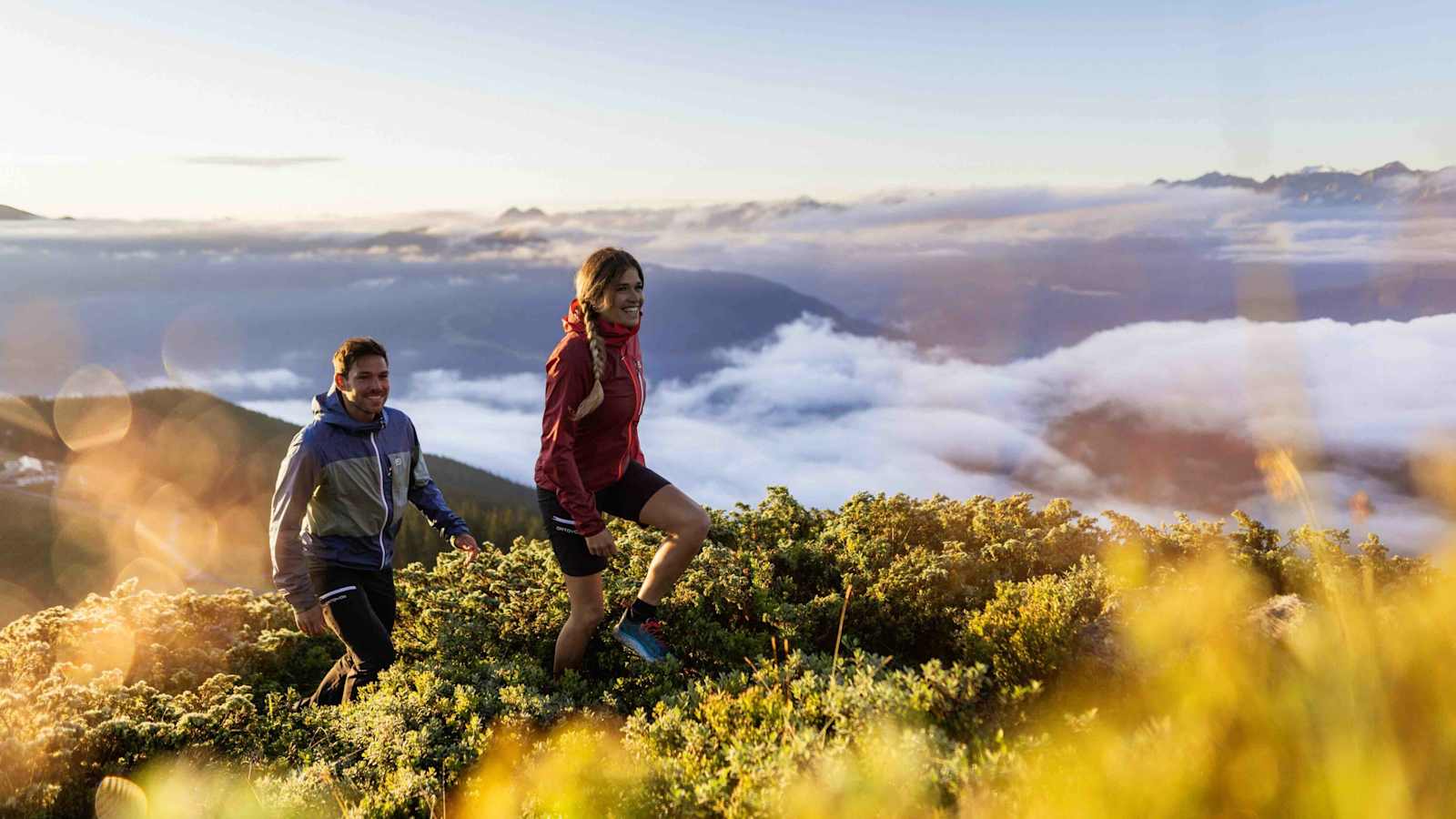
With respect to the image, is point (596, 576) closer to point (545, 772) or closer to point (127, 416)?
point (545, 772)

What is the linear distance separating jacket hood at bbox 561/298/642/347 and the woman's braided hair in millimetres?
26

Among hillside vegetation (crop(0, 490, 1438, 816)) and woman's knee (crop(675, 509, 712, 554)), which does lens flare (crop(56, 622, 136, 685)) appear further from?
woman's knee (crop(675, 509, 712, 554))

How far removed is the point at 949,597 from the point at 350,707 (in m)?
3.83

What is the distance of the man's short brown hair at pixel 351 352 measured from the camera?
19.1ft

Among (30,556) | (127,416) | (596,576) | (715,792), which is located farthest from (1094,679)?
(127,416)

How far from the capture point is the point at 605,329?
16.9 feet

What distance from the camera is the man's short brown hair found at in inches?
230

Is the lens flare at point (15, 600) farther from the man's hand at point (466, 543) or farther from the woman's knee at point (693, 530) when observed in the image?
the woman's knee at point (693, 530)

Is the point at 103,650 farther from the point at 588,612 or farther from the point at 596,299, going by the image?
the point at 596,299

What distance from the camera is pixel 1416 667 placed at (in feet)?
11.5

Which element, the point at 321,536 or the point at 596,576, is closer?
the point at 596,576

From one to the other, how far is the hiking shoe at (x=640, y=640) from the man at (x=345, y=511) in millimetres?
1718

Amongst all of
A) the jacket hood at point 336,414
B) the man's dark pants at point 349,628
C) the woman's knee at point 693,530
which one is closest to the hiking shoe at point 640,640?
the woman's knee at point 693,530

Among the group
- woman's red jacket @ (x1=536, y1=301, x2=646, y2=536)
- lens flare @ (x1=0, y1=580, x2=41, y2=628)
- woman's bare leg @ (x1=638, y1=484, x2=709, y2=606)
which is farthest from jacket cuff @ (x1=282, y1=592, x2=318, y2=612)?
lens flare @ (x1=0, y1=580, x2=41, y2=628)
